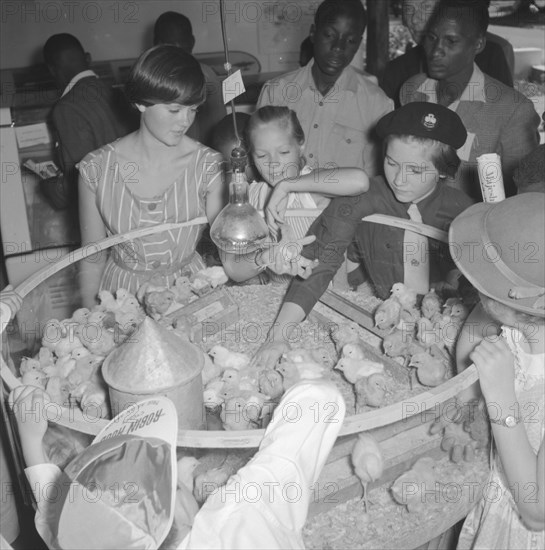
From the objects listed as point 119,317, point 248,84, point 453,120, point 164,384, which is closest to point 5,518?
point 119,317

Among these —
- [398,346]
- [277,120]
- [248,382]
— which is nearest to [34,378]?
[248,382]

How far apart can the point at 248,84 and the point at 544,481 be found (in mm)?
3497

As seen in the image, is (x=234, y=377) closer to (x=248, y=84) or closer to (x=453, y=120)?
(x=453, y=120)

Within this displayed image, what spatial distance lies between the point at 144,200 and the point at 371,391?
1006mm

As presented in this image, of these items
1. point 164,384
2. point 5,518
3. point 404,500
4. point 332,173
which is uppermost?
point 332,173

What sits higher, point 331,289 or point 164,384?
point 164,384

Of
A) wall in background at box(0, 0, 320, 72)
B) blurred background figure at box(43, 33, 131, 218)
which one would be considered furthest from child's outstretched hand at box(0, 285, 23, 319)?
wall in background at box(0, 0, 320, 72)

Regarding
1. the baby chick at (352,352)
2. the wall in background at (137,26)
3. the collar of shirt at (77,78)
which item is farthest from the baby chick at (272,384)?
the wall in background at (137,26)

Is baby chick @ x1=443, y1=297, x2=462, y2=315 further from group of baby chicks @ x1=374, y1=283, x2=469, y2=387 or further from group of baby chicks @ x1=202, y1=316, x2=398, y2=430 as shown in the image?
group of baby chicks @ x1=202, y1=316, x2=398, y2=430

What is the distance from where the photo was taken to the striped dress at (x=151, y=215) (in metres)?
2.10

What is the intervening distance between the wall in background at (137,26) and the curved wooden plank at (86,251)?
9.89 feet

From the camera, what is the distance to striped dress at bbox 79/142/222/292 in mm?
2098

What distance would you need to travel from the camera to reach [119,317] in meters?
1.95

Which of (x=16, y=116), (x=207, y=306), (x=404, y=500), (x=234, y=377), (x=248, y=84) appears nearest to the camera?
(x=404, y=500)
